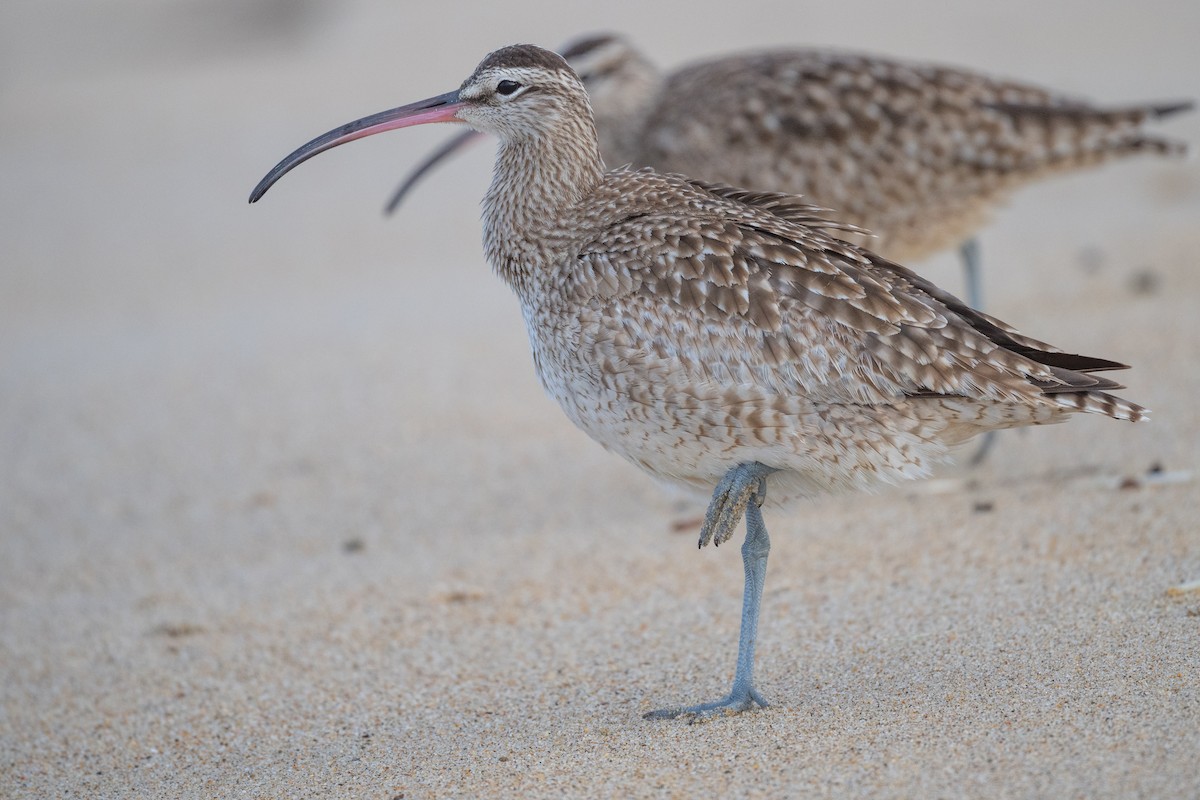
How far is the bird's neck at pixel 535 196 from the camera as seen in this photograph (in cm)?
475

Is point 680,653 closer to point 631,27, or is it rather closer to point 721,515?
point 721,515

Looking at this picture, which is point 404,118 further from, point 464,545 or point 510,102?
point 464,545

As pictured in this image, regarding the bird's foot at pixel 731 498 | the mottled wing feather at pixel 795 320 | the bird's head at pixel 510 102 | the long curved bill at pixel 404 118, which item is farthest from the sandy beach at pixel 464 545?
the long curved bill at pixel 404 118

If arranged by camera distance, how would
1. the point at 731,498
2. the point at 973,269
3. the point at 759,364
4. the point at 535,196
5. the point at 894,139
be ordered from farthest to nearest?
1. the point at 973,269
2. the point at 894,139
3. the point at 535,196
4. the point at 731,498
5. the point at 759,364

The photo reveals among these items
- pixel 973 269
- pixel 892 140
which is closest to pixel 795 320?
pixel 892 140

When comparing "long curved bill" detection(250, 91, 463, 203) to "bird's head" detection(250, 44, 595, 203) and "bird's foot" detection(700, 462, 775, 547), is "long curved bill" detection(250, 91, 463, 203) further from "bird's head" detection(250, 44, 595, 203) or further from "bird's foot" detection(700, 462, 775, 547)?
"bird's foot" detection(700, 462, 775, 547)

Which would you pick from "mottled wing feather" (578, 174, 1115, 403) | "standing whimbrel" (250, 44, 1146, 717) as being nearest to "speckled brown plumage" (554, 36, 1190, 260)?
"standing whimbrel" (250, 44, 1146, 717)

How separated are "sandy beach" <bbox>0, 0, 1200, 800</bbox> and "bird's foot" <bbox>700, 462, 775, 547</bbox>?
1.14 feet

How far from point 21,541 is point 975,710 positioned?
5.04 metres

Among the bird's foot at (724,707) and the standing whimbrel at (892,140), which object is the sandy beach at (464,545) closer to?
the bird's foot at (724,707)

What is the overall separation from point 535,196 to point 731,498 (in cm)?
139

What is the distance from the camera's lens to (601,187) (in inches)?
193

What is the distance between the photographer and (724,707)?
4215 mm

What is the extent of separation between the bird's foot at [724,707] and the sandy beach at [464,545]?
6cm
